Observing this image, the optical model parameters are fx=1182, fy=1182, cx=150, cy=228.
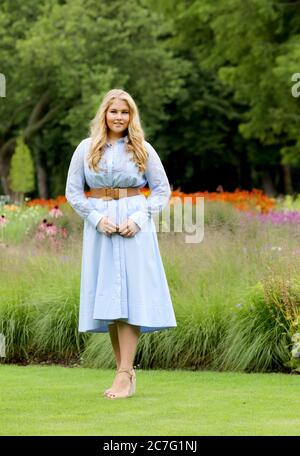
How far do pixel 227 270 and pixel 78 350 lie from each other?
1549 mm

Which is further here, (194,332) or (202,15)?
(202,15)

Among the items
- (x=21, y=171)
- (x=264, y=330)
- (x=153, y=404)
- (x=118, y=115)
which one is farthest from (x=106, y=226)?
(x=21, y=171)

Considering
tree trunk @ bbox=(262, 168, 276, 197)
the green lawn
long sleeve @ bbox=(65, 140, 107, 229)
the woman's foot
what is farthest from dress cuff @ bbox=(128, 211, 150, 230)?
tree trunk @ bbox=(262, 168, 276, 197)

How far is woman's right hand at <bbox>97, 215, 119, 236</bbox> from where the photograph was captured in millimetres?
7910

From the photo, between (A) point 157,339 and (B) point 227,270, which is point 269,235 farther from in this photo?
(A) point 157,339

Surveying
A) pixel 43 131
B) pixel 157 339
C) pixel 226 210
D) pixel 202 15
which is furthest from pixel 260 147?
pixel 157 339

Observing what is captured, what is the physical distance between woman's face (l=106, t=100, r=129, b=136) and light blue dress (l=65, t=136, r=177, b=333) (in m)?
0.11

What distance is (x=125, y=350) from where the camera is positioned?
26.1 feet

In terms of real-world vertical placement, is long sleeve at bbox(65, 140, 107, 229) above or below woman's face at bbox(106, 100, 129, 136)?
below

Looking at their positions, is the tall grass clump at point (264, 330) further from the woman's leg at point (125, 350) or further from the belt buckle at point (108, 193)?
the belt buckle at point (108, 193)

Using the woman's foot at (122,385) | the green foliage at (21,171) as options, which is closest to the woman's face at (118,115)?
the woman's foot at (122,385)

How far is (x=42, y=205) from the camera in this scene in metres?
22.2

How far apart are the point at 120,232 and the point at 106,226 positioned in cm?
10

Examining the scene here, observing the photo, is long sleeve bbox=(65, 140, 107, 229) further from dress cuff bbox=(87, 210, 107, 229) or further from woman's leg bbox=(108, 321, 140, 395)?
woman's leg bbox=(108, 321, 140, 395)
